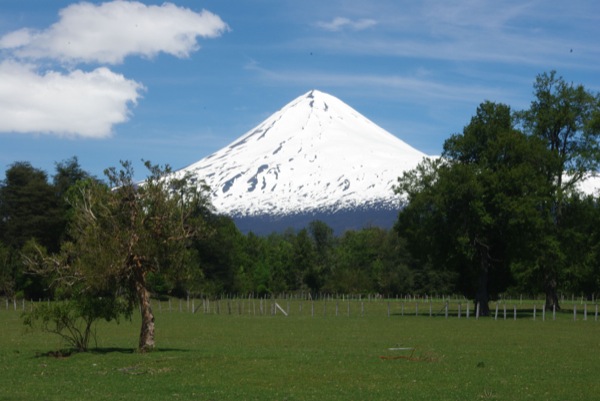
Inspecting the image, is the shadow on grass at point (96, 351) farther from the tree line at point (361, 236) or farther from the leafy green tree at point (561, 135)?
the leafy green tree at point (561, 135)

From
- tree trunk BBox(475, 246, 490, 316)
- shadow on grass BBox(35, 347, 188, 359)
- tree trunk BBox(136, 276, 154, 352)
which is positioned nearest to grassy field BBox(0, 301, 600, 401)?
shadow on grass BBox(35, 347, 188, 359)

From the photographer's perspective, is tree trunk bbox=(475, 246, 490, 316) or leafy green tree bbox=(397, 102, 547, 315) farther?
tree trunk bbox=(475, 246, 490, 316)

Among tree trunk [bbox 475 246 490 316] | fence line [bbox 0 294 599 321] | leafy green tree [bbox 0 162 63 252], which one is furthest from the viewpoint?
leafy green tree [bbox 0 162 63 252]

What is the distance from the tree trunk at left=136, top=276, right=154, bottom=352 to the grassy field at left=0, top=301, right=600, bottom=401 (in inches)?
25.6

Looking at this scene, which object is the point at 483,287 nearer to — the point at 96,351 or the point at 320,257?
the point at 96,351

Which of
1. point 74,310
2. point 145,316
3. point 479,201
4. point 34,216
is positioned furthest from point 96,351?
point 34,216

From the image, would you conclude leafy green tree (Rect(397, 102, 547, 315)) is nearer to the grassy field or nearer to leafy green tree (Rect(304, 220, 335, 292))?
the grassy field

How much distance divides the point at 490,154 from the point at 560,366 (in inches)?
1633

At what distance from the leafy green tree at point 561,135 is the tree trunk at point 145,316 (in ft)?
147

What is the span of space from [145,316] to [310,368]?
755 centimetres

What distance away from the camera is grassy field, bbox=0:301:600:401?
2022 centimetres

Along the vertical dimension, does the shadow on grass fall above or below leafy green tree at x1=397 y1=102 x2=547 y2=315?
below

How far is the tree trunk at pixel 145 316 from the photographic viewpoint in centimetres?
2930

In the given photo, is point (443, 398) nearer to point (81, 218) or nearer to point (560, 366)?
point (560, 366)
